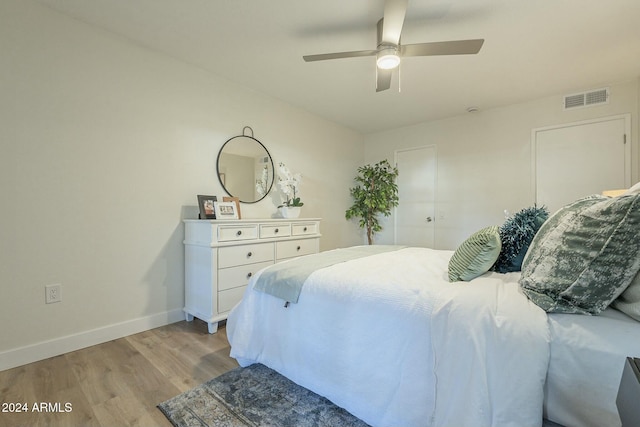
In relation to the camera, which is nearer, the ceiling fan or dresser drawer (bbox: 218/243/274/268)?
the ceiling fan

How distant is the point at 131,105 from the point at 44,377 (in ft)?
6.57

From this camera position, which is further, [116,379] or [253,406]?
[116,379]

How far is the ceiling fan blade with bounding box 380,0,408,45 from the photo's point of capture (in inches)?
61.9

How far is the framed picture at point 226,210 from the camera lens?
8.56ft

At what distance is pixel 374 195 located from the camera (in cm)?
430

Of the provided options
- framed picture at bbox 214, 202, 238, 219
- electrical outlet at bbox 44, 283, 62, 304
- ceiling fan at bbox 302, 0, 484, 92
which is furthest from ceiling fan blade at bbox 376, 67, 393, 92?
electrical outlet at bbox 44, 283, 62, 304

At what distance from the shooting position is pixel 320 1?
1854 mm

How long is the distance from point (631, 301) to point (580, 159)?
10.2 ft

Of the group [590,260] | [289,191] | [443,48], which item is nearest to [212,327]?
[289,191]

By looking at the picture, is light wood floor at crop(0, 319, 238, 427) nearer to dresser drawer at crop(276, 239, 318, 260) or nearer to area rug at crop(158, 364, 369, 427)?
area rug at crop(158, 364, 369, 427)

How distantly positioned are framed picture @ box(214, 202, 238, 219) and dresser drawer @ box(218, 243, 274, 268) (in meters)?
0.36

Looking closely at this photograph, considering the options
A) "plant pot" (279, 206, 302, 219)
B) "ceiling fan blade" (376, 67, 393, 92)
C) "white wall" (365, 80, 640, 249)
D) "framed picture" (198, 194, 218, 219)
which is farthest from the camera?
"plant pot" (279, 206, 302, 219)

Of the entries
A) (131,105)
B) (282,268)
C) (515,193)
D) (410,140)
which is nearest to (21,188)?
(131,105)

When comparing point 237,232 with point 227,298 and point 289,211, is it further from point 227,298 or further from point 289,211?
point 289,211
